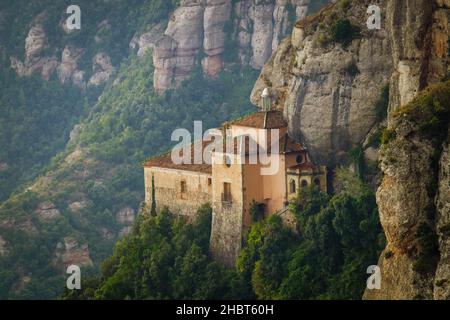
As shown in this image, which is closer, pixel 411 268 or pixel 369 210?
pixel 411 268

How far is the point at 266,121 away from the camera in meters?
91.8

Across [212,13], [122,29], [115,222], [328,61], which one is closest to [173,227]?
[328,61]

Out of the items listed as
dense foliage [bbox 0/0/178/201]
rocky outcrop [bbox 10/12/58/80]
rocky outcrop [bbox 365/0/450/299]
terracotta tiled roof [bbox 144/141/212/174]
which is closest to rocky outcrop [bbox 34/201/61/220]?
dense foliage [bbox 0/0/178/201]

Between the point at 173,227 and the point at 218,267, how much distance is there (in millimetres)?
4636

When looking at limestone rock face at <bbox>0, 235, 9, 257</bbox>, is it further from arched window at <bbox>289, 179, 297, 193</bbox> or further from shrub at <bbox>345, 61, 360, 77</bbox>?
shrub at <bbox>345, 61, 360, 77</bbox>

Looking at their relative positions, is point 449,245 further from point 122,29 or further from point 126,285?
point 122,29

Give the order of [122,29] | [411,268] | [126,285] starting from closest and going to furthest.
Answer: [411,268] → [126,285] → [122,29]

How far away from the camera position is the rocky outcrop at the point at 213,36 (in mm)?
147750

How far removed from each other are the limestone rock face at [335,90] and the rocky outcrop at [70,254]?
41.0 metres

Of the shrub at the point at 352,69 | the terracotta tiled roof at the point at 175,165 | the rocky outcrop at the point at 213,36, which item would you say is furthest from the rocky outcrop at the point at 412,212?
the rocky outcrop at the point at 213,36

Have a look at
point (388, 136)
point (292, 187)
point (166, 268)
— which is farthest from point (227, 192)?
point (388, 136)

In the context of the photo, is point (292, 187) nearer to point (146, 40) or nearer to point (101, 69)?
point (146, 40)

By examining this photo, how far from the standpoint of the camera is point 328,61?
297 ft
